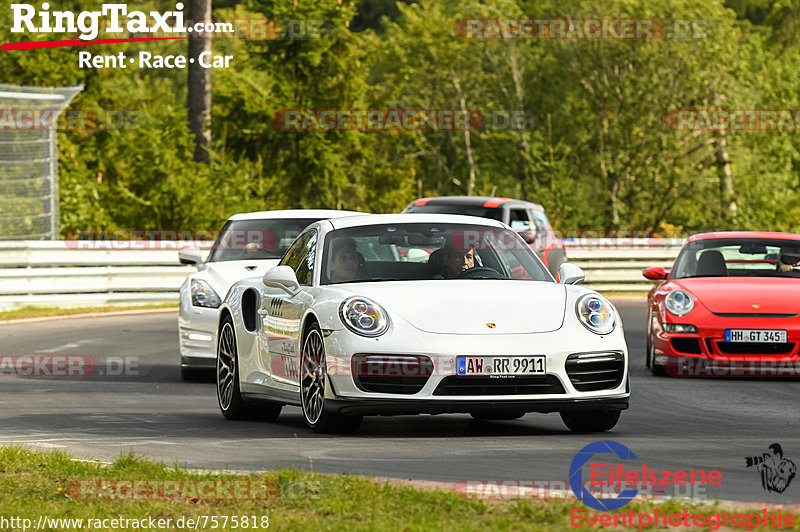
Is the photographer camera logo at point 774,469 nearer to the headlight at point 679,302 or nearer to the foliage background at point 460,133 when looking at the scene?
the headlight at point 679,302

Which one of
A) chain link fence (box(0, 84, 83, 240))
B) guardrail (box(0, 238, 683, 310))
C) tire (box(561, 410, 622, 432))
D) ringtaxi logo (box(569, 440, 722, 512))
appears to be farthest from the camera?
guardrail (box(0, 238, 683, 310))

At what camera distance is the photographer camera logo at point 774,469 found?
7.41 m

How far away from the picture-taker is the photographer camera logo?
7414 millimetres

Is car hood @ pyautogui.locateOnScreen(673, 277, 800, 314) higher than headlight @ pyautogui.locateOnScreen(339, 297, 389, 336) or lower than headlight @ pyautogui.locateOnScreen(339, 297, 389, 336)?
lower

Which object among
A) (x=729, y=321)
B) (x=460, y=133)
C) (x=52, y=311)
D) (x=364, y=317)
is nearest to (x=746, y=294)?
(x=729, y=321)

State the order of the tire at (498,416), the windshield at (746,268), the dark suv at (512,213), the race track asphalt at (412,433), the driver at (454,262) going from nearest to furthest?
the race track asphalt at (412,433) < the tire at (498,416) < the driver at (454,262) < the windshield at (746,268) < the dark suv at (512,213)

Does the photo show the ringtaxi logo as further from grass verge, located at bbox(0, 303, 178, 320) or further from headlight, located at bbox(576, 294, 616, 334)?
grass verge, located at bbox(0, 303, 178, 320)

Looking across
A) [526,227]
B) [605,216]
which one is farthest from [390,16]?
[526,227]

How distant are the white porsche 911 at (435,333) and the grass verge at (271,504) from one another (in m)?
1.87

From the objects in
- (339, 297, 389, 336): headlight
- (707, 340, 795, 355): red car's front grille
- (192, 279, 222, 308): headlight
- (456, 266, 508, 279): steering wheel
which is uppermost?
(456, 266, 508, 279): steering wheel

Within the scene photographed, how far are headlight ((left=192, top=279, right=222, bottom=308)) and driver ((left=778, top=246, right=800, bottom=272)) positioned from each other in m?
5.65

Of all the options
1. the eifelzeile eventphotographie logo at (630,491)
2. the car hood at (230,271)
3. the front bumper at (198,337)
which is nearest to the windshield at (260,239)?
the car hood at (230,271)

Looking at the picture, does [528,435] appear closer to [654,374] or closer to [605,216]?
[654,374]

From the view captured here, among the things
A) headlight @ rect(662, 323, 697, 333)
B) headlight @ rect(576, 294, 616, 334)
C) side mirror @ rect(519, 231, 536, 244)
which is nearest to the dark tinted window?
headlight @ rect(576, 294, 616, 334)
